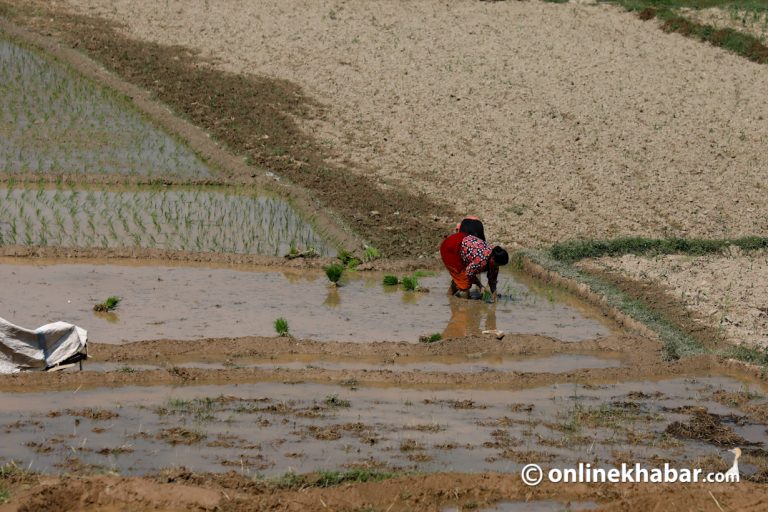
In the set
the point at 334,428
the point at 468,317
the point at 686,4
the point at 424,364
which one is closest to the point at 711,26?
the point at 686,4

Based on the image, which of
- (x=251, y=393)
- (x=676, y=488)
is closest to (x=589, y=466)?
(x=676, y=488)

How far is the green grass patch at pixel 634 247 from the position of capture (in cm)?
1188

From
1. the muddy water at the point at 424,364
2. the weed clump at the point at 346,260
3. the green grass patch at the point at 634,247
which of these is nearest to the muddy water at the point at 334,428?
the muddy water at the point at 424,364

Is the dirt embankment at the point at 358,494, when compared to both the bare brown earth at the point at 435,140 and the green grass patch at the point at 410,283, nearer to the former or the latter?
the bare brown earth at the point at 435,140

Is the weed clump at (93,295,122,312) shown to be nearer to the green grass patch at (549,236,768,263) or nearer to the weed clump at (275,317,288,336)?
the weed clump at (275,317,288,336)

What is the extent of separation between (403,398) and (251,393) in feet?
3.26

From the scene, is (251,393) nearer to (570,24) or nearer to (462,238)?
(462,238)

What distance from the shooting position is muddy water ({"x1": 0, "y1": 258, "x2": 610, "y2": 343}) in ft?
32.0

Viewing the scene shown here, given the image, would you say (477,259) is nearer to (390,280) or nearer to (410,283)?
(410,283)

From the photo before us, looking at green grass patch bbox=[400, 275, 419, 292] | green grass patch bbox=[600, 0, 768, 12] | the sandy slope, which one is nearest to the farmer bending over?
green grass patch bbox=[400, 275, 419, 292]

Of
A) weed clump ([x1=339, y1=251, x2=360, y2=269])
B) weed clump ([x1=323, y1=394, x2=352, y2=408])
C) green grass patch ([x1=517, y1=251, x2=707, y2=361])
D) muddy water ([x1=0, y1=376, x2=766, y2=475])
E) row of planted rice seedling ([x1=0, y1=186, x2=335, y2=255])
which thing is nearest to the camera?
muddy water ([x1=0, y1=376, x2=766, y2=475])

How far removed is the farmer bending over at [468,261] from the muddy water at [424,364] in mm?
1408

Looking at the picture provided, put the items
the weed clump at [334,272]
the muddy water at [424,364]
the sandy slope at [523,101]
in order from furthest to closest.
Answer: the sandy slope at [523,101]
the weed clump at [334,272]
the muddy water at [424,364]

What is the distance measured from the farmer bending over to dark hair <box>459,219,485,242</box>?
0.21ft
